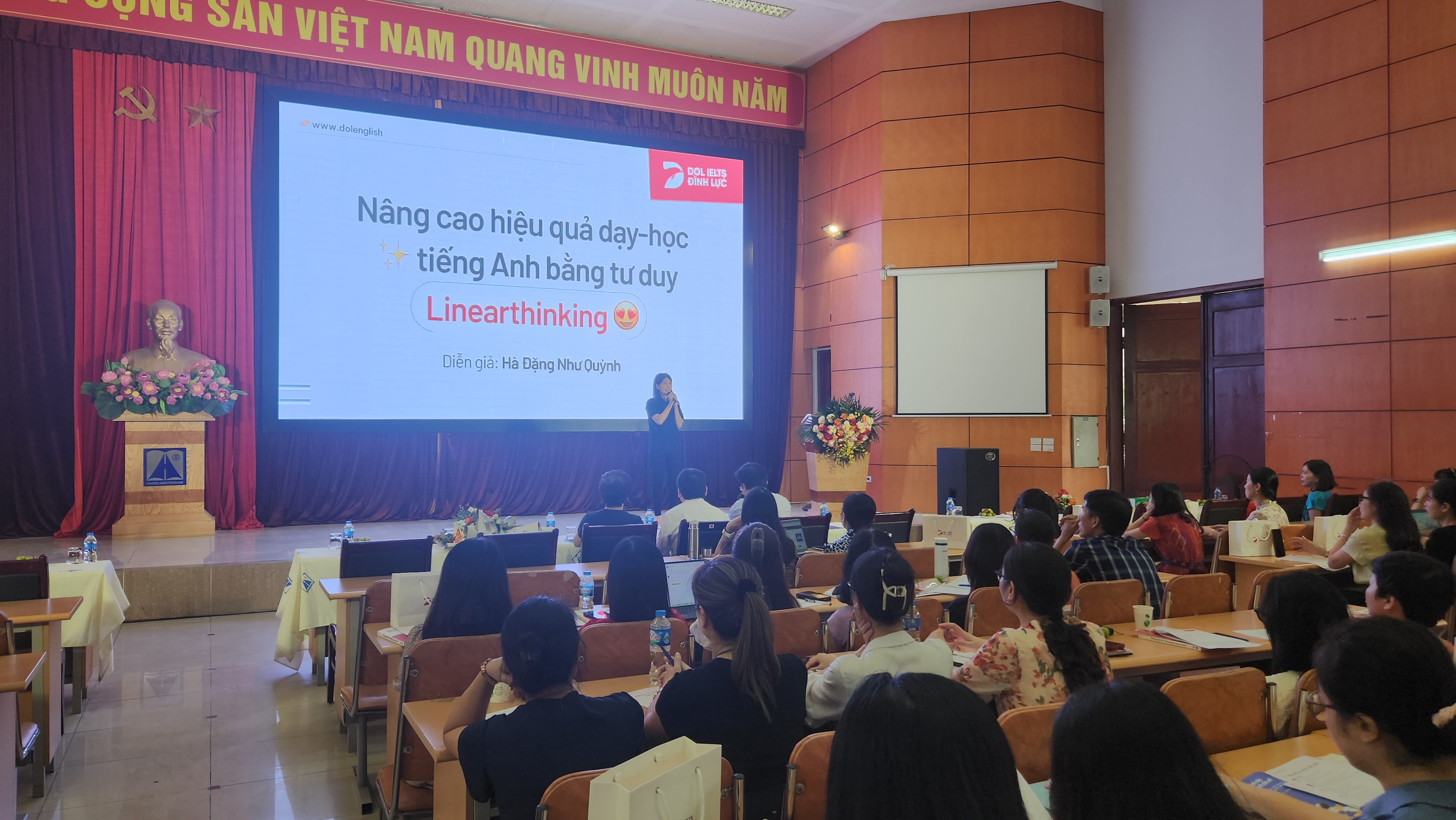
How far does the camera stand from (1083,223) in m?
9.96

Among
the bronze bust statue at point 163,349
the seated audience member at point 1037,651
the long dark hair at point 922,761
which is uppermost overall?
the bronze bust statue at point 163,349

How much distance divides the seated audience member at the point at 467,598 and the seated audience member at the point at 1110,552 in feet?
8.14

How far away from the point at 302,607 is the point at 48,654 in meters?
1.54

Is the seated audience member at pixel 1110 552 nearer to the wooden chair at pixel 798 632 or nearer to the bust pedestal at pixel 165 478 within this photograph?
the wooden chair at pixel 798 632

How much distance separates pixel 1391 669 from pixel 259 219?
385 inches

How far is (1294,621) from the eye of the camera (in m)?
2.50

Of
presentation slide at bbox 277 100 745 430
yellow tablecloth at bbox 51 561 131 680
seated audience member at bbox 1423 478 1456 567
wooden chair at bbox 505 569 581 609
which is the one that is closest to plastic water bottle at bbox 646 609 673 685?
wooden chair at bbox 505 569 581 609

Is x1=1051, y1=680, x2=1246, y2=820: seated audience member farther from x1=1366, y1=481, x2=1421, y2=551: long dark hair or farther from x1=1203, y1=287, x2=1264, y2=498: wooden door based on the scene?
x1=1203, y1=287, x2=1264, y2=498: wooden door

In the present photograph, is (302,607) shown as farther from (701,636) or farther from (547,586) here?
(701,636)

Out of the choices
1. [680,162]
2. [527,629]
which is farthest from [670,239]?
[527,629]

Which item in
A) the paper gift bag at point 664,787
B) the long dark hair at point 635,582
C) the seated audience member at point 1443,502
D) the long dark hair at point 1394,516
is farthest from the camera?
the seated audience member at point 1443,502

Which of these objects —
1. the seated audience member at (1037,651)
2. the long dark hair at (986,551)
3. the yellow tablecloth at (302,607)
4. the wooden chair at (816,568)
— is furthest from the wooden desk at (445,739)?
the yellow tablecloth at (302,607)

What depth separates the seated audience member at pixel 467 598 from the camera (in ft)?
10.3

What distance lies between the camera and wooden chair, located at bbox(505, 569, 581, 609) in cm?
410
